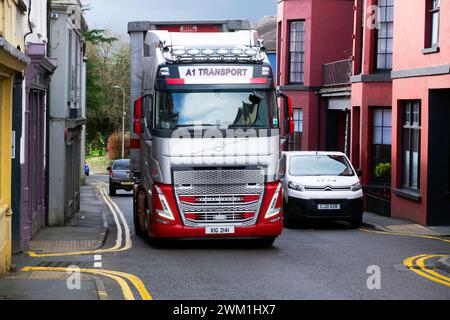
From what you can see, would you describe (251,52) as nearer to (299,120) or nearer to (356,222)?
(356,222)

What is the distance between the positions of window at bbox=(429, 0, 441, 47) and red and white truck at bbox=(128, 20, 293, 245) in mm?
7569

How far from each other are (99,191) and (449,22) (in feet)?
99.0

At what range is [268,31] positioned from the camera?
56250 mm

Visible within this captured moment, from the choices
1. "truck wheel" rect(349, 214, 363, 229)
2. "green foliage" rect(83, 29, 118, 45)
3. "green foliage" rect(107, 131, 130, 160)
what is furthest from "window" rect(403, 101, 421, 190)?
"green foliage" rect(107, 131, 130, 160)

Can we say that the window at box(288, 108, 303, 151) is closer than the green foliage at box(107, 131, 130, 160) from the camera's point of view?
Yes

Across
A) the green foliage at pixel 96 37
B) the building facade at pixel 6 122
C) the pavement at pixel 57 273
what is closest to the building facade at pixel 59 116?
the pavement at pixel 57 273

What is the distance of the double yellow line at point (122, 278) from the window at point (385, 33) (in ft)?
56.2

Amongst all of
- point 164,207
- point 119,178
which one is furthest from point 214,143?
point 119,178

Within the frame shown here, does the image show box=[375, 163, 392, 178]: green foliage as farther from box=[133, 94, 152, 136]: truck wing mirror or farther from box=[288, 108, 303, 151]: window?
box=[133, 94, 152, 136]: truck wing mirror

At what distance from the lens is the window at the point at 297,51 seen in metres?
38.0

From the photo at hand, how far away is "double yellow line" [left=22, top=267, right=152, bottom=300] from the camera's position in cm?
1230

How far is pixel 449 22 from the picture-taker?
22469 millimetres
